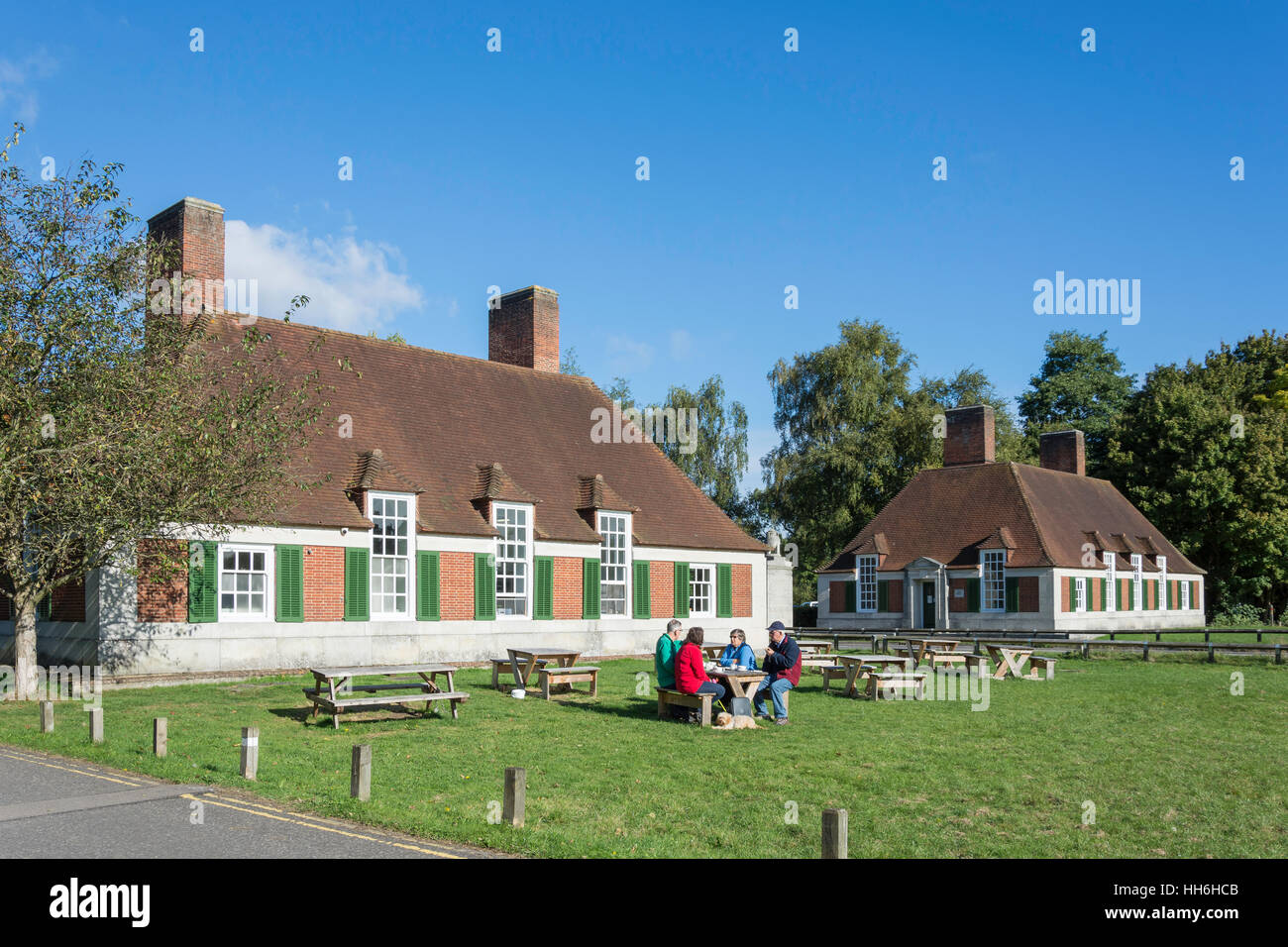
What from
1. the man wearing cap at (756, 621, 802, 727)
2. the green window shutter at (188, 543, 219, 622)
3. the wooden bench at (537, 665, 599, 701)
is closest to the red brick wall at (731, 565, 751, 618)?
the wooden bench at (537, 665, 599, 701)

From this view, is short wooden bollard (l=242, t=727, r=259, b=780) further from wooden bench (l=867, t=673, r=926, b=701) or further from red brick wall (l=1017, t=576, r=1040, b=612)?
red brick wall (l=1017, t=576, r=1040, b=612)

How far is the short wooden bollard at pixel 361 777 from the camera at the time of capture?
1003 cm

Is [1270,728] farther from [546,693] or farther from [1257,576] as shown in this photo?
[1257,576]

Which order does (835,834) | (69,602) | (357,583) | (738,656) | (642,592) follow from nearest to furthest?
(835,834), (738,656), (69,602), (357,583), (642,592)

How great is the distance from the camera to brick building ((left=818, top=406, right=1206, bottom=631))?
44125 mm

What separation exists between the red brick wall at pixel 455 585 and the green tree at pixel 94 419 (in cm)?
656

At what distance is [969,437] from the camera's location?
50156 millimetres

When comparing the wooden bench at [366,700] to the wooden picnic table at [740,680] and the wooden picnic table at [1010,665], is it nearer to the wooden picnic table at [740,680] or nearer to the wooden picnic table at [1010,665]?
the wooden picnic table at [740,680]

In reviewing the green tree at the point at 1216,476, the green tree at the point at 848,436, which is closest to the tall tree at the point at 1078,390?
the green tree at the point at 1216,476

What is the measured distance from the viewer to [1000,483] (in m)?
47.2

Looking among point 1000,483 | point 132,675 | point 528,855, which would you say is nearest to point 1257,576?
point 1000,483

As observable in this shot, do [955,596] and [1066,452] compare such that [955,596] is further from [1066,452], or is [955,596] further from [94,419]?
[94,419]

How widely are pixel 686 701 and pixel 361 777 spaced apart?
6837 millimetres

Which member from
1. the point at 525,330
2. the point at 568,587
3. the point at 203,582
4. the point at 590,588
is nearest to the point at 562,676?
the point at 203,582
